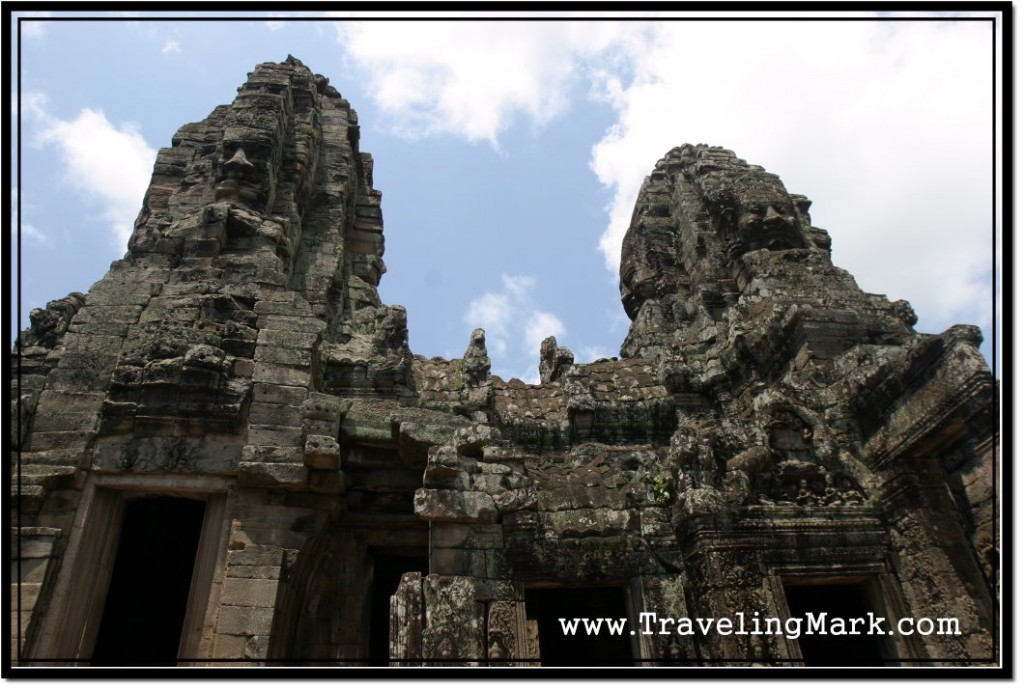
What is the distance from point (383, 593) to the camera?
904 cm

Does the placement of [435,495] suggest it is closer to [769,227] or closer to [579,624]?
[579,624]

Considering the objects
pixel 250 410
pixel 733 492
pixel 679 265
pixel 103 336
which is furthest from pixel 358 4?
pixel 679 265

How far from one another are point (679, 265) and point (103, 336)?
39.3 ft

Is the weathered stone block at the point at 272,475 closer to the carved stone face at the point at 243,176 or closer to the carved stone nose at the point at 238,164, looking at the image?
the carved stone face at the point at 243,176

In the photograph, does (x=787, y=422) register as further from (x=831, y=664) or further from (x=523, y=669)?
(x=523, y=669)

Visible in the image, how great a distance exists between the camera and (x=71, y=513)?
6672mm

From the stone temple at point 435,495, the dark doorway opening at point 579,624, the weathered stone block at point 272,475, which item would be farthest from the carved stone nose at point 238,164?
the dark doorway opening at point 579,624

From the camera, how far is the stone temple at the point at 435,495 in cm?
595

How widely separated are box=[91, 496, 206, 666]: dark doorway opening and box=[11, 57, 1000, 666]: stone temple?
28 millimetres

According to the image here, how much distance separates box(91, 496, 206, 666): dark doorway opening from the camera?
743 cm

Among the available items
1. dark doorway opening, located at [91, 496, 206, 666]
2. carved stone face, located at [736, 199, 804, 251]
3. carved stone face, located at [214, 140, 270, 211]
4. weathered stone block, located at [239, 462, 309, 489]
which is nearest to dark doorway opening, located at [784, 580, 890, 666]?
weathered stone block, located at [239, 462, 309, 489]

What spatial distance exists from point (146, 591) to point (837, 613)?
7.87 m

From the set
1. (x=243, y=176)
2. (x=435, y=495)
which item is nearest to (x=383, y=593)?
(x=435, y=495)

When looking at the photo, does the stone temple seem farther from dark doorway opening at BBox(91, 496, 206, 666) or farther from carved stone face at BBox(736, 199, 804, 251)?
carved stone face at BBox(736, 199, 804, 251)
